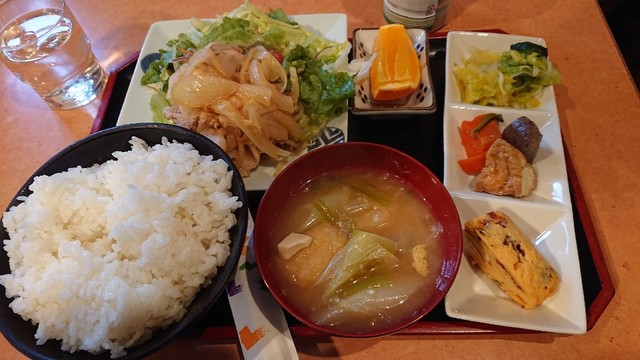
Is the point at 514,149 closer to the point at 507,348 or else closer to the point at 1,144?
the point at 507,348

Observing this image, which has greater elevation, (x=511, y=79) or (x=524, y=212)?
(x=511, y=79)

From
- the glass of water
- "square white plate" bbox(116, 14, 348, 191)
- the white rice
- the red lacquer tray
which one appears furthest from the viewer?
the glass of water

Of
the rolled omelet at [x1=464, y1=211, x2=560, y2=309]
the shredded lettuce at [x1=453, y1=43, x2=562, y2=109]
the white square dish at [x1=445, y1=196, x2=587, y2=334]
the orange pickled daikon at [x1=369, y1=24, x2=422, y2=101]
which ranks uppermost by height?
the orange pickled daikon at [x1=369, y1=24, x2=422, y2=101]

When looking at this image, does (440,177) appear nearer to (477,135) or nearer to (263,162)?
(477,135)

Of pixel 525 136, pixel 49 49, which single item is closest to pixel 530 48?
pixel 525 136

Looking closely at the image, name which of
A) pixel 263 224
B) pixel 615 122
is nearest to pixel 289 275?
pixel 263 224

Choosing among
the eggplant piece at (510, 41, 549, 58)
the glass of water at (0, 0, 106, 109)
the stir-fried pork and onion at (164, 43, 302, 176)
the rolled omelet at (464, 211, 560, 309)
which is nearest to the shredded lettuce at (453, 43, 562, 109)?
the eggplant piece at (510, 41, 549, 58)

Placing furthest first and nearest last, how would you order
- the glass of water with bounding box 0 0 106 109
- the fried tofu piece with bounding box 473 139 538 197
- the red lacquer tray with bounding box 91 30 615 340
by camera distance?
the glass of water with bounding box 0 0 106 109 → the fried tofu piece with bounding box 473 139 538 197 → the red lacquer tray with bounding box 91 30 615 340

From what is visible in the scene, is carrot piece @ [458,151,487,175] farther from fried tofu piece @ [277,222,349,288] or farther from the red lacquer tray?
fried tofu piece @ [277,222,349,288]
